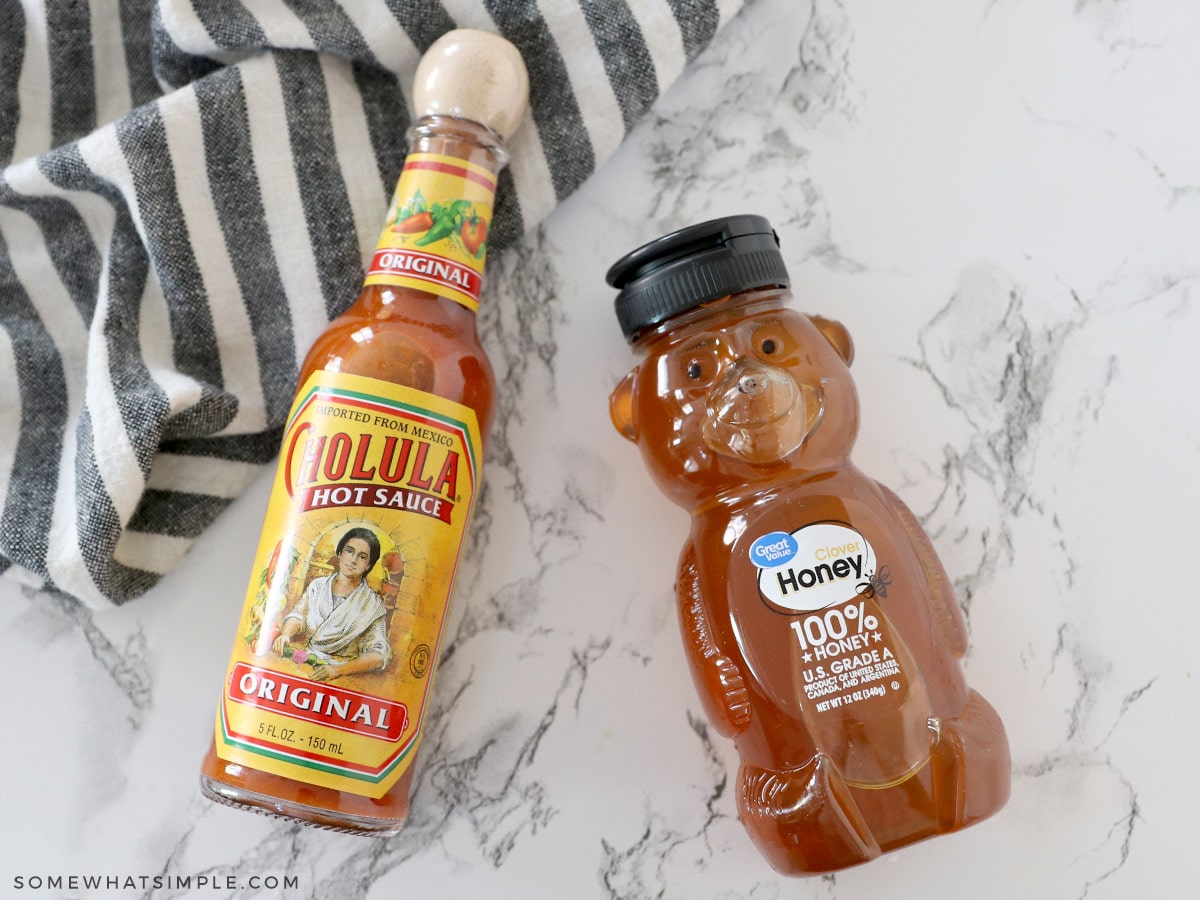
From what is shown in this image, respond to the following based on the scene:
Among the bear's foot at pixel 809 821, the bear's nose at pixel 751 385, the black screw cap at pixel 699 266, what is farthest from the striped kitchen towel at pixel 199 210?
the bear's foot at pixel 809 821

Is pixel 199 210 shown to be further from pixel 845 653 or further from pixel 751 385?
pixel 845 653

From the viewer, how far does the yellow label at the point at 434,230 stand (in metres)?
0.74

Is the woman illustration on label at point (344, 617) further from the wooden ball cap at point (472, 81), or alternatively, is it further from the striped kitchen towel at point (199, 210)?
the wooden ball cap at point (472, 81)

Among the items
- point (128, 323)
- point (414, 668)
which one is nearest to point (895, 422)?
point (414, 668)

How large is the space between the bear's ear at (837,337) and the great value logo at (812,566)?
0.17 meters

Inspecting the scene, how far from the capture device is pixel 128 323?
0.85 meters

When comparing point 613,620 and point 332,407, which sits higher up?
point 332,407

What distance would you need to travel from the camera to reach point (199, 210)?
85 centimetres

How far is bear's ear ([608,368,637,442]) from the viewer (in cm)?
81

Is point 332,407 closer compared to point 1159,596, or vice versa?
point 332,407

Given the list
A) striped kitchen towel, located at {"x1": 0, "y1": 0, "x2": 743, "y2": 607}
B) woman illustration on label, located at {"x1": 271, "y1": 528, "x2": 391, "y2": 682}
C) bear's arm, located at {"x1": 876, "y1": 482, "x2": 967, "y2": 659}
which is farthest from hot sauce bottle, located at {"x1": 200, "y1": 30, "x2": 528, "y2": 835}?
bear's arm, located at {"x1": 876, "y1": 482, "x2": 967, "y2": 659}

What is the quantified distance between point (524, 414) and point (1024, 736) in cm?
58

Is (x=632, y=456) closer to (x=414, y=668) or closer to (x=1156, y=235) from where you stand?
(x=414, y=668)

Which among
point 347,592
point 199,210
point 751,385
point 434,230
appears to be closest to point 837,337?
point 751,385
